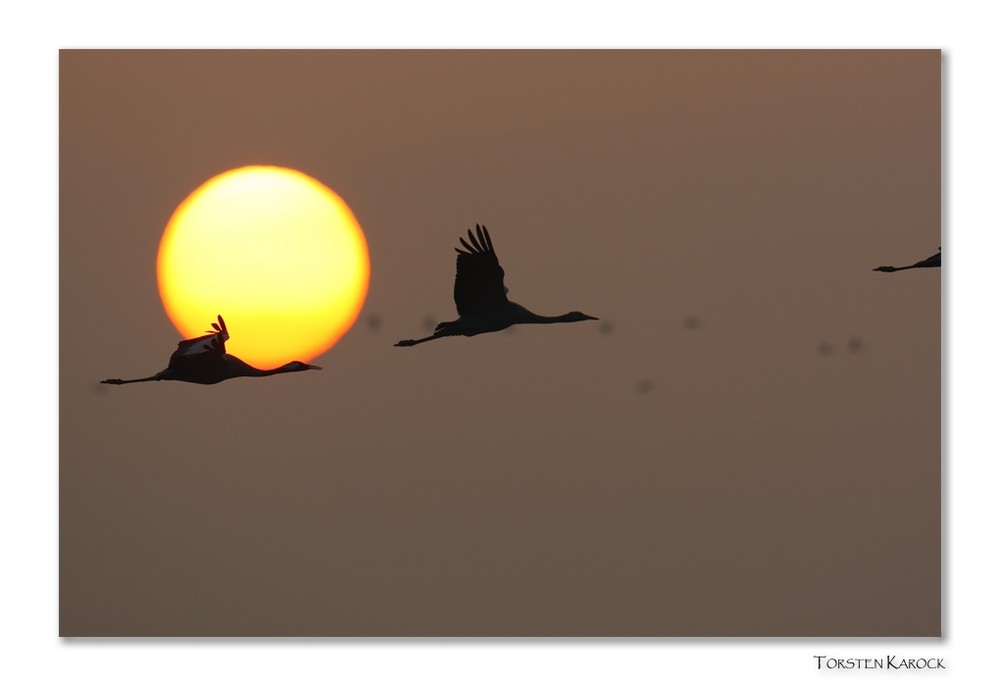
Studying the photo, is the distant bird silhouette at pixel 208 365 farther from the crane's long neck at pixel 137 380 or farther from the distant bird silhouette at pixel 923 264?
the distant bird silhouette at pixel 923 264

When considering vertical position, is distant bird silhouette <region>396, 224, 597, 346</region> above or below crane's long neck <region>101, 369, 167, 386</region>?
above

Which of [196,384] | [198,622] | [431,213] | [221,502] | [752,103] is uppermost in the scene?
[752,103]

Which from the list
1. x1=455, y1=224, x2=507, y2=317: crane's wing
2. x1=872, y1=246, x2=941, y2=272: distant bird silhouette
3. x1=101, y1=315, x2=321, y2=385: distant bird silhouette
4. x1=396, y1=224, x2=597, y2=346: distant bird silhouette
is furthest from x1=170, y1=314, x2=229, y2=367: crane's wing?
x1=872, y1=246, x2=941, y2=272: distant bird silhouette

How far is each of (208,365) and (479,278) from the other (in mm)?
975

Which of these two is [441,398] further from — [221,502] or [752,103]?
[752,103]

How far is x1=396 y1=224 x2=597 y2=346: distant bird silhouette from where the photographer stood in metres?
5.99

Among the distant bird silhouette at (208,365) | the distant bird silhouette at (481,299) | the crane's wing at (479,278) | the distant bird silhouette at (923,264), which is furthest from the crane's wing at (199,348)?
the distant bird silhouette at (923,264)

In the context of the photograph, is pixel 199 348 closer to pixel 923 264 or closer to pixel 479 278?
pixel 479 278

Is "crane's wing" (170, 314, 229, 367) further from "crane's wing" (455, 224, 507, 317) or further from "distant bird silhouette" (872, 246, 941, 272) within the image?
"distant bird silhouette" (872, 246, 941, 272)

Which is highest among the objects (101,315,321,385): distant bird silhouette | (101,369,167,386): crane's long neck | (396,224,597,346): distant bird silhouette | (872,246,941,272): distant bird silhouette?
(872,246,941,272): distant bird silhouette

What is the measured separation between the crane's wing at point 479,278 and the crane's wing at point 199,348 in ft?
2.68

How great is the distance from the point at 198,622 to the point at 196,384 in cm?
83

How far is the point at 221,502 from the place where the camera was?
237 inches

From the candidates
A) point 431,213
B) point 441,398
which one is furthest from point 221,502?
point 431,213
